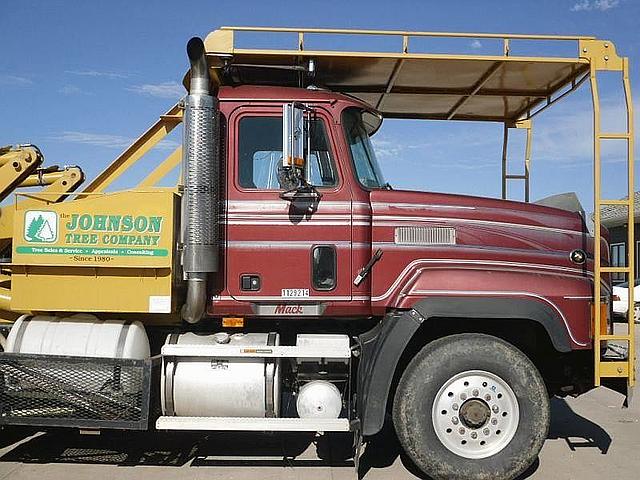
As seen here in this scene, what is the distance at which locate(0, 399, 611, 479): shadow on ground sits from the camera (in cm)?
569

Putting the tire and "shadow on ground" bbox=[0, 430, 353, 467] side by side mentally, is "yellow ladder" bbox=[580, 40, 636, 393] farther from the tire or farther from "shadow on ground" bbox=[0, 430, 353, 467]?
"shadow on ground" bbox=[0, 430, 353, 467]

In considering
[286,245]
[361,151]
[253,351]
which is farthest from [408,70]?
[253,351]

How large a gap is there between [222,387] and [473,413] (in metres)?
1.99

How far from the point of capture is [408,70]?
578 cm

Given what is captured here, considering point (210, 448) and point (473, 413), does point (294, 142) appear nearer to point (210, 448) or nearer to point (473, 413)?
point (473, 413)

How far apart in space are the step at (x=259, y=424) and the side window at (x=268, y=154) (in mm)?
1864

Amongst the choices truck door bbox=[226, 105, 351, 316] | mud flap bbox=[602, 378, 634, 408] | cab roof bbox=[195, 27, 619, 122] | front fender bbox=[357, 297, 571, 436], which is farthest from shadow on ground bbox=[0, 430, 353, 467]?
cab roof bbox=[195, 27, 619, 122]

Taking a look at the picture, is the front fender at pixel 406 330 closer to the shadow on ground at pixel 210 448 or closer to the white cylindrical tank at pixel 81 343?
the shadow on ground at pixel 210 448

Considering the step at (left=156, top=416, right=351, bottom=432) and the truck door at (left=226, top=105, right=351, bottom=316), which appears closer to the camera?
the step at (left=156, top=416, right=351, bottom=432)

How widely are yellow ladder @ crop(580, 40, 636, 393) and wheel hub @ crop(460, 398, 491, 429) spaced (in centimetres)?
97

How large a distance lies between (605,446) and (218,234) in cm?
430

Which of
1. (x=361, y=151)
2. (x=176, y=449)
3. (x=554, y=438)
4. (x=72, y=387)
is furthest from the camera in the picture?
(x=554, y=438)

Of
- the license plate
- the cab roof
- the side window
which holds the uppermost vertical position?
the cab roof

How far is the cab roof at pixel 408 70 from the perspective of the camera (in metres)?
5.34
